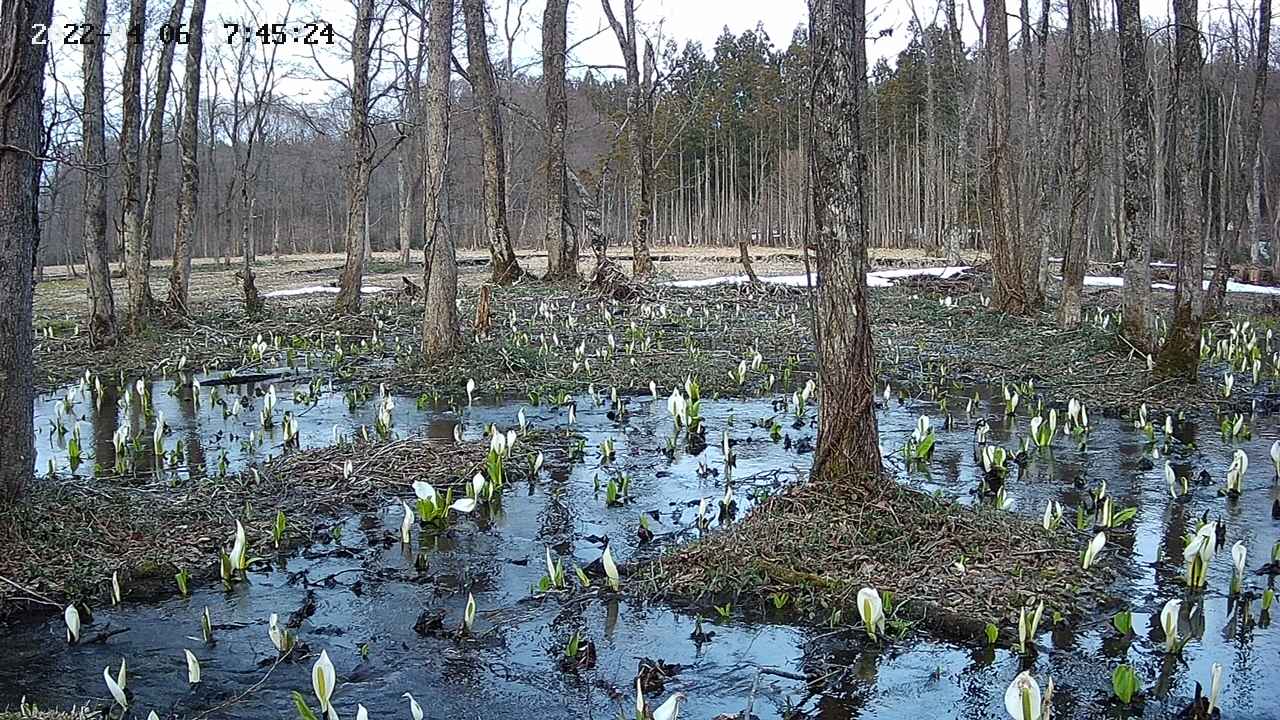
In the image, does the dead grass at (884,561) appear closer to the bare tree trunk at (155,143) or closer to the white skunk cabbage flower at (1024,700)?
the white skunk cabbage flower at (1024,700)

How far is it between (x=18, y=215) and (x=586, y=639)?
371 cm

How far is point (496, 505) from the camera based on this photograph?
6.81 metres

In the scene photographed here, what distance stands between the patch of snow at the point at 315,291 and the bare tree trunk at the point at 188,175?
19.9 feet

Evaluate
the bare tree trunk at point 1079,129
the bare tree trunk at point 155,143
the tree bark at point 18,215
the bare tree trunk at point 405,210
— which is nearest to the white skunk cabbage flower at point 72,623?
the tree bark at point 18,215

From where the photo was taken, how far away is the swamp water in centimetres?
400

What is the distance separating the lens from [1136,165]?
11.3m

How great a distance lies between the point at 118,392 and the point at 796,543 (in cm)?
923

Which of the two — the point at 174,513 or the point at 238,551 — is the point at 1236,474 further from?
the point at 174,513

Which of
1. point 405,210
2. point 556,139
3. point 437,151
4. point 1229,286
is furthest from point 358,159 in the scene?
point 405,210

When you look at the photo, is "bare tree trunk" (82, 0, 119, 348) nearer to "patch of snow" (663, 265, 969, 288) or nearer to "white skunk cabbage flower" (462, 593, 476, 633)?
"white skunk cabbage flower" (462, 593, 476, 633)

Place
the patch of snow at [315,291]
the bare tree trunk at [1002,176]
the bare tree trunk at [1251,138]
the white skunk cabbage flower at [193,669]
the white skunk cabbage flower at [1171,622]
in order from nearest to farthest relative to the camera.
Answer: the white skunk cabbage flower at [193,669], the white skunk cabbage flower at [1171,622], the bare tree trunk at [1251,138], the bare tree trunk at [1002,176], the patch of snow at [315,291]

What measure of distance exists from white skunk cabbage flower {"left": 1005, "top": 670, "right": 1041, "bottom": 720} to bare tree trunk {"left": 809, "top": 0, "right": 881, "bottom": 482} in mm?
2206

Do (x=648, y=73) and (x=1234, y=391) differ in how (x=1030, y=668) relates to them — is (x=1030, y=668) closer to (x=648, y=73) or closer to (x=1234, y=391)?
(x=1234, y=391)

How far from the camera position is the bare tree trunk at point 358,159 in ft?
55.3
